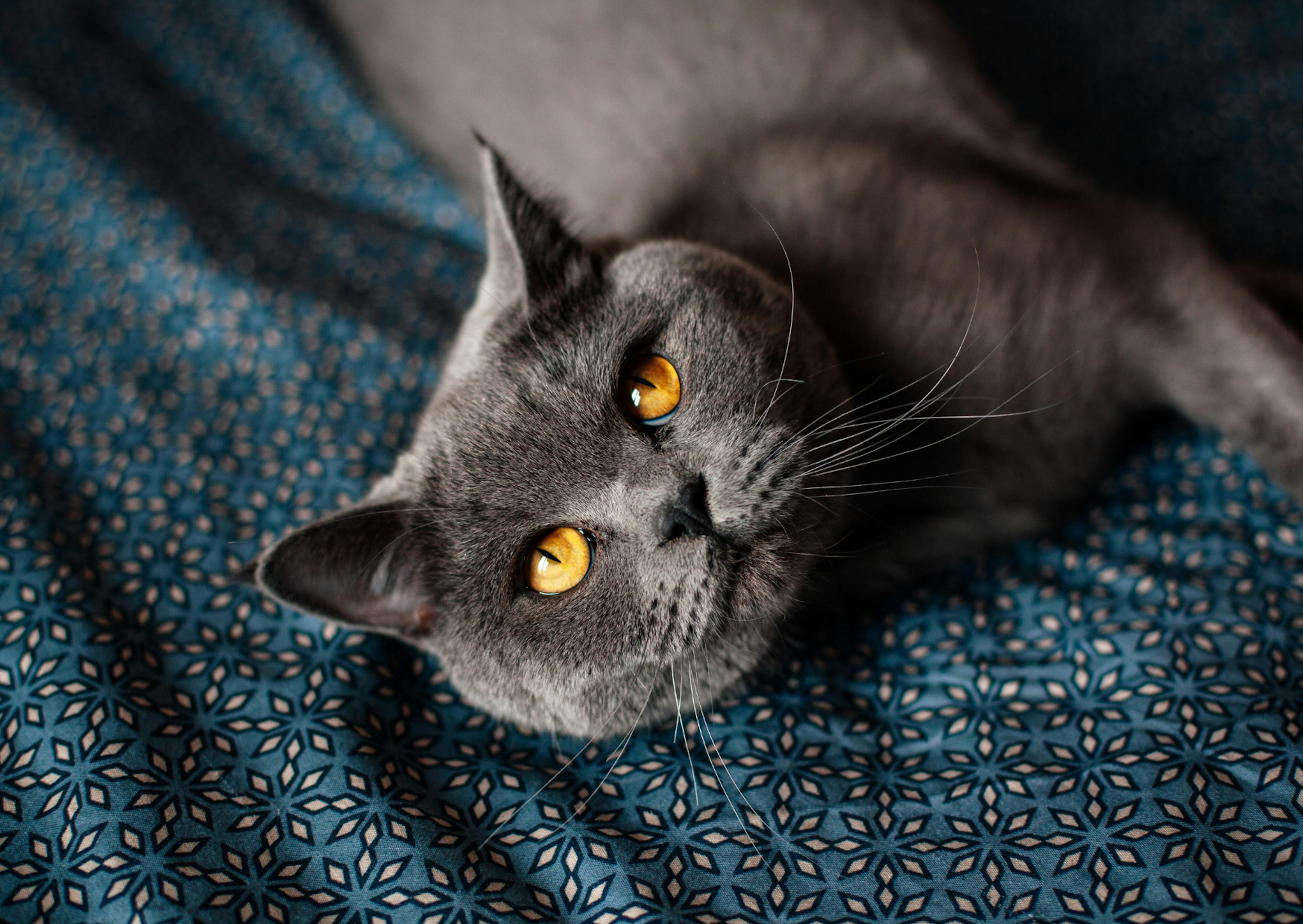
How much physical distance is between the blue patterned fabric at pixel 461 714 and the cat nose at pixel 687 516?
296 millimetres

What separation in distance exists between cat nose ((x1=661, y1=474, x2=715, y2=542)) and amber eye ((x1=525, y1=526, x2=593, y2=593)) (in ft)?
0.35

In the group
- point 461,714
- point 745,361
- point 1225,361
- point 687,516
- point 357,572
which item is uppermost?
point 1225,361

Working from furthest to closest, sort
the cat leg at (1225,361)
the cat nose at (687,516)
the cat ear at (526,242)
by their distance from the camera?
1. the cat leg at (1225,361)
2. the cat ear at (526,242)
3. the cat nose at (687,516)

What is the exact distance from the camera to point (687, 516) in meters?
0.86

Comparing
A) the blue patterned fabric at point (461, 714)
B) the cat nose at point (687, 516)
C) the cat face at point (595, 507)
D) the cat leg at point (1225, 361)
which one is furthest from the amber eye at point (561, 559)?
the cat leg at point (1225, 361)

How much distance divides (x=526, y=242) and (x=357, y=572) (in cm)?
42

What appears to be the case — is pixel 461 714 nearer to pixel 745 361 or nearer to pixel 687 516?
pixel 687 516

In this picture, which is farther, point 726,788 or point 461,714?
point 461,714

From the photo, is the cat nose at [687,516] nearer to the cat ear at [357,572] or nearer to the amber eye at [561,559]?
the amber eye at [561,559]

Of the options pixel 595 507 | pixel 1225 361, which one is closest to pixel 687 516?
pixel 595 507

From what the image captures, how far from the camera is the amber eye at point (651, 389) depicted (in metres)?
0.95

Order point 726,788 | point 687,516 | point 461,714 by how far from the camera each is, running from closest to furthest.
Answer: point 687,516 < point 726,788 < point 461,714

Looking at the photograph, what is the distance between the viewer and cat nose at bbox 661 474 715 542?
86 cm

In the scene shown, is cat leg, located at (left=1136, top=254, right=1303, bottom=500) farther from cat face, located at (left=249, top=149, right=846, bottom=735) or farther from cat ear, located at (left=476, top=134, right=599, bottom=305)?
cat ear, located at (left=476, top=134, right=599, bottom=305)
